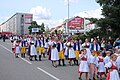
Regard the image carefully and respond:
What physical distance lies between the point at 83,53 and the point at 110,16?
50.8 feet

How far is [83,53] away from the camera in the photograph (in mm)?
13844

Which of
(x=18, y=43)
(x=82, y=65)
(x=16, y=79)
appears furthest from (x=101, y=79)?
(x=18, y=43)

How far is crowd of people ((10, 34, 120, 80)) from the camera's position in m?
12.5

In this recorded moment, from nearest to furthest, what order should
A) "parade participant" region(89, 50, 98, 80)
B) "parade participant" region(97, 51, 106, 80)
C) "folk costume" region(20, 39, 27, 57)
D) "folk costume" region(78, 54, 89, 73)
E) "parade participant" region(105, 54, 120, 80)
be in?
1. "parade participant" region(105, 54, 120, 80)
2. "folk costume" region(78, 54, 89, 73)
3. "parade participant" region(89, 50, 98, 80)
4. "parade participant" region(97, 51, 106, 80)
5. "folk costume" region(20, 39, 27, 57)

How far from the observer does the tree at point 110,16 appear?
28000mm

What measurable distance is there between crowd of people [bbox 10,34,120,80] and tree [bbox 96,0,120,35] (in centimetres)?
577

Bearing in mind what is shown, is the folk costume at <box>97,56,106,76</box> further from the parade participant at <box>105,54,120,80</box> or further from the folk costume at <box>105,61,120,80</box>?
the folk costume at <box>105,61,120,80</box>

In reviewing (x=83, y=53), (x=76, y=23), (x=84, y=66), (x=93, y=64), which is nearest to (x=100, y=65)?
(x=93, y=64)

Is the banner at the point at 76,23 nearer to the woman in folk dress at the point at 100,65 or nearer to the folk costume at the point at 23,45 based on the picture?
the folk costume at the point at 23,45

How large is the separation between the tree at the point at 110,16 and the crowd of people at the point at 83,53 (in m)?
5.77

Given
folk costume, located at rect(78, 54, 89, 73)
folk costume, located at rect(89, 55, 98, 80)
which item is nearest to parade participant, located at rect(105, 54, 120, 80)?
folk costume, located at rect(78, 54, 89, 73)

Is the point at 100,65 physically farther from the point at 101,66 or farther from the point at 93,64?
the point at 93,64

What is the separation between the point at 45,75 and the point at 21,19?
112 meters

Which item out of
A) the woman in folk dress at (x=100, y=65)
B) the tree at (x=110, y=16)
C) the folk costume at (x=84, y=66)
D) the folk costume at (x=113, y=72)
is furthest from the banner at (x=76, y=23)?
the folk costume at (x=113, y=72)
